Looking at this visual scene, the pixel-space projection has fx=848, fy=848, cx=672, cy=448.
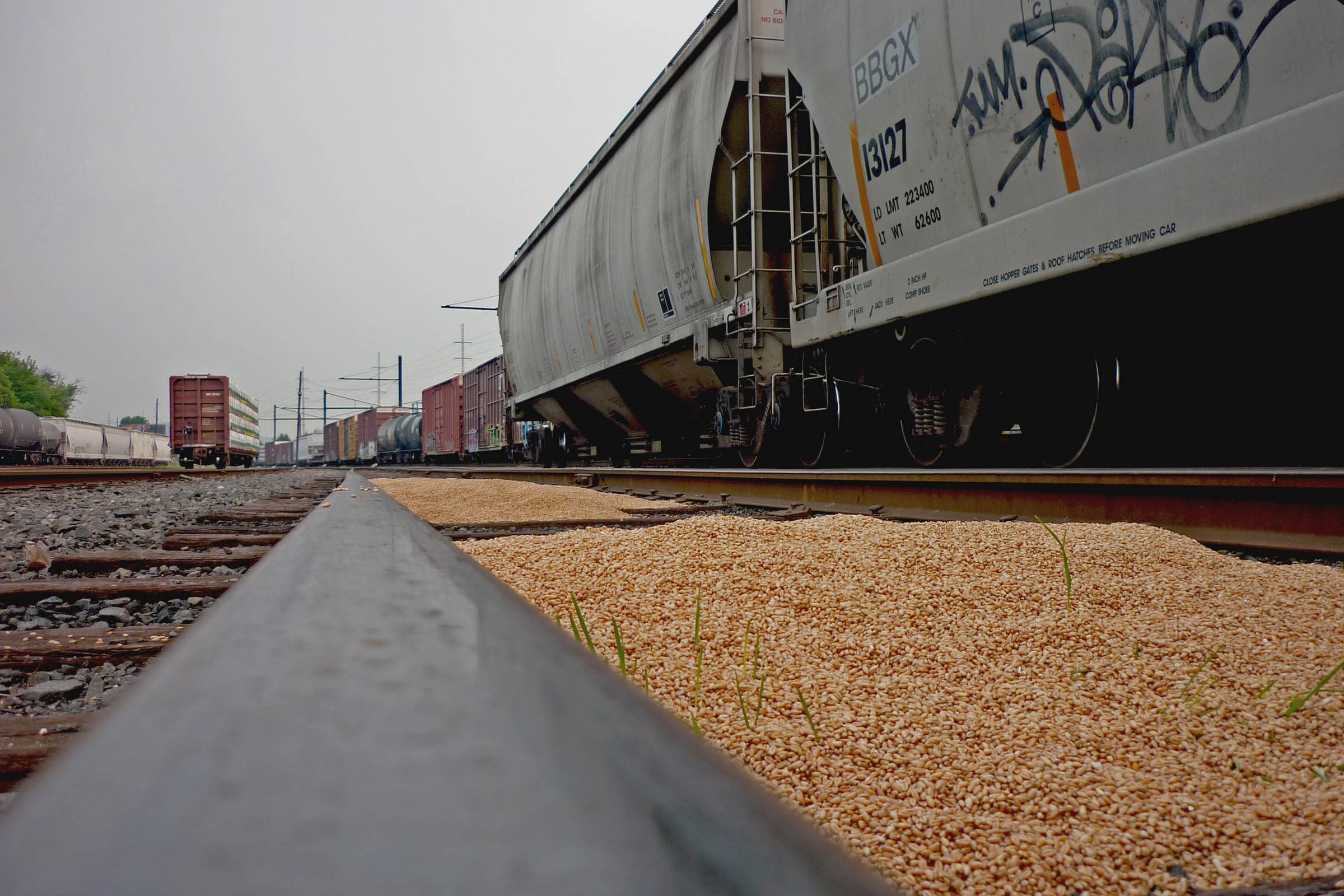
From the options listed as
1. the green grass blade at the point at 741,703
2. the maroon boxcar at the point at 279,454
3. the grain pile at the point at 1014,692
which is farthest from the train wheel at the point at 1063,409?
the maroon boxcar at the point at 279,454

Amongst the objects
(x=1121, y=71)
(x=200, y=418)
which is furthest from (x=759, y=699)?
(x=200, y=418)

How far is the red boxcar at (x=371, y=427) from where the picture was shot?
45594mm

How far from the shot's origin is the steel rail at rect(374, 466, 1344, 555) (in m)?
3.10

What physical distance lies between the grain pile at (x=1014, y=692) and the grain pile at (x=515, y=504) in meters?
2.55

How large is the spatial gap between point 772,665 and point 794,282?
526cm

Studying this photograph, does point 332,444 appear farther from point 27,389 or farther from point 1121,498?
point 1121,498

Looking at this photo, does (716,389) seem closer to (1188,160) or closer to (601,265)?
(601,265)

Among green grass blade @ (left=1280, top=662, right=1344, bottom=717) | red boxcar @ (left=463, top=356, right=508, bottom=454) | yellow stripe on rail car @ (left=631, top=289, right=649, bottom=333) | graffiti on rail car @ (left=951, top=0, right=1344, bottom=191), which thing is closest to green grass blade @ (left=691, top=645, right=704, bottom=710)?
green grass blade @ (left=1280, top=662, right=1344, bottom=717)

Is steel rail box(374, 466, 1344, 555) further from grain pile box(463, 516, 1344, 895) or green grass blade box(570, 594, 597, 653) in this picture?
green grass blade box(570, 594, 597, 653)

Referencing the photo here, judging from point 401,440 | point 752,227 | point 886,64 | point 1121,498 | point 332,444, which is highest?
point 886,64

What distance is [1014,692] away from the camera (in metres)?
1.77

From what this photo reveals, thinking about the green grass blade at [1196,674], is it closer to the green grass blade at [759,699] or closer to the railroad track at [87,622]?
the green grass blade at [759,699]

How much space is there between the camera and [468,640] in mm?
512

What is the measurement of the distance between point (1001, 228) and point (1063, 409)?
135cm
